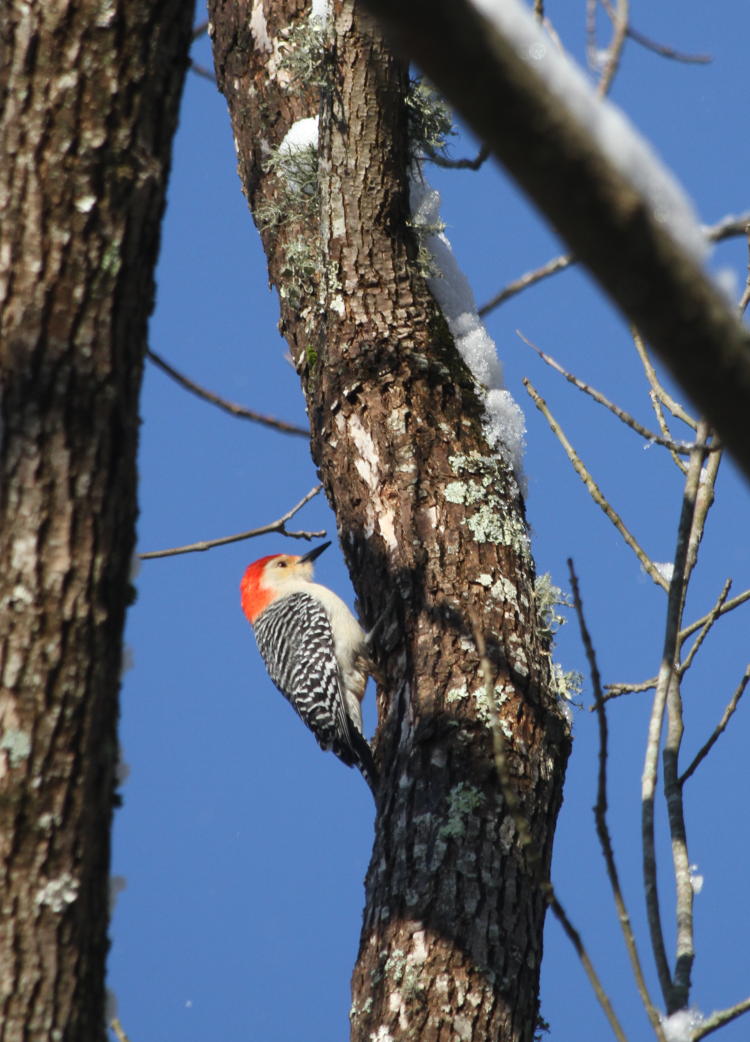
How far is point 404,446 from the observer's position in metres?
3.37

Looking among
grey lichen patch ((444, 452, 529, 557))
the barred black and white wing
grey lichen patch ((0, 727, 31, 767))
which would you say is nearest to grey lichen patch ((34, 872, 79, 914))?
grey lichen patch ((0, 727, 31, 767))

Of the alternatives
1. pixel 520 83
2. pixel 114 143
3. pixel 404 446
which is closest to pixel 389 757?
pixel 404 446

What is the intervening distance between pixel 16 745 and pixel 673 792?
116 cm

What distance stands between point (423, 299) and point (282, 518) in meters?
1.33

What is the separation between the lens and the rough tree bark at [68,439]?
1550mm

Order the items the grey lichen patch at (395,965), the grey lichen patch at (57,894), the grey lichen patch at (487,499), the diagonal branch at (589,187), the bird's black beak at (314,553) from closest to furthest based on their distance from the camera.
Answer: the diagonal branch at (589,187)
the grey lichen patch at (57,894)
the grey lichen patch at (395,965)
the grey lichen patch at (487,499)
the bird's black beak at (314,553)

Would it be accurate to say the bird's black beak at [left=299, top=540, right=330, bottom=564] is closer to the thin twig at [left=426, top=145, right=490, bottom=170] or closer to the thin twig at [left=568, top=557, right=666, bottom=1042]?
the thin twig at [left=426, top=145, right=490, bottom=170]

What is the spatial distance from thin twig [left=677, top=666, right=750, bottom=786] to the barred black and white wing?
2549 millimetres

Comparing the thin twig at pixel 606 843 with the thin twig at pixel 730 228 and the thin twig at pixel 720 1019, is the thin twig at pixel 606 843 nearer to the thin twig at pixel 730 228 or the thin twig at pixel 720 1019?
the thin twig at pixel 720 1019

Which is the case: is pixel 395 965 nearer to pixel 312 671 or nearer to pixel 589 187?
pixel 589 187

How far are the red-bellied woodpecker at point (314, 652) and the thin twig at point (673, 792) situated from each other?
268cm

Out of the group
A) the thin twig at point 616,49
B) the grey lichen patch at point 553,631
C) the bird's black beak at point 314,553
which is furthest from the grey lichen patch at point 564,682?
the bird's black beak at point 314,553

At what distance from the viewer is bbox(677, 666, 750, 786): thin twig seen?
7.09 ft

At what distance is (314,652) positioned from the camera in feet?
18.8
